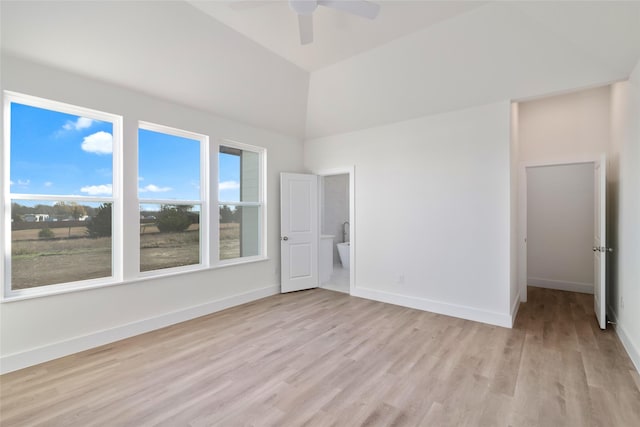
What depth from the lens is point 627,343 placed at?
274cm

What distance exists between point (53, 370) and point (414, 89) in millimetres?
4746

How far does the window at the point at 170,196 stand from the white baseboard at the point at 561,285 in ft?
19.0

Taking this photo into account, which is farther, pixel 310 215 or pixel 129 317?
pixel 310 215

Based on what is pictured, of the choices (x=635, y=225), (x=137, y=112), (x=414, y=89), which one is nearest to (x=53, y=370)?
(x=137, y=112)

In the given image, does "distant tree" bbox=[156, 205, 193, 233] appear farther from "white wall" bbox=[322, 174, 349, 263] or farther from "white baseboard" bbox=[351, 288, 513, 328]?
"white wall" bbox=[322, 174, 349, 263]

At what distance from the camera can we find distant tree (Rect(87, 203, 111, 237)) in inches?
120

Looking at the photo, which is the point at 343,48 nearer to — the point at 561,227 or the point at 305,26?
the point at 305,26

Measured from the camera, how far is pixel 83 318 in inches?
113

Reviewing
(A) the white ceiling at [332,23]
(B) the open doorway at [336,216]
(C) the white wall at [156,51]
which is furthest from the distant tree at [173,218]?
(B) the open doorway at [336,216]

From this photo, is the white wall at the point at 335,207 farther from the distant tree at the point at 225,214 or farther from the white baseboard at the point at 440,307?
the distant tree at the point at 225,214

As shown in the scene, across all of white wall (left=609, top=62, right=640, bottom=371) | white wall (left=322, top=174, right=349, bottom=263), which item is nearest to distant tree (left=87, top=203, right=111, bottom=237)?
white wall (left=322, top=174, right=349, bottom=263)

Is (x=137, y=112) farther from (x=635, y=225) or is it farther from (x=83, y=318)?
(x=635, y=225)

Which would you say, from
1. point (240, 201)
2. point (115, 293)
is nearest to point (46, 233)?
point (115, 293)

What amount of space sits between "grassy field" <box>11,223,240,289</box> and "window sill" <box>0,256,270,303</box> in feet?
0.25
